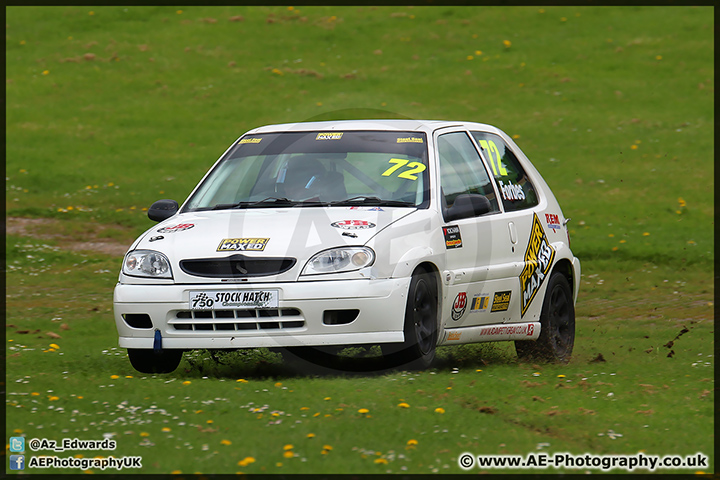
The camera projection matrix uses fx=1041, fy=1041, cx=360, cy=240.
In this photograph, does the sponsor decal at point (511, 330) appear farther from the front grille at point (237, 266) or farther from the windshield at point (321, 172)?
the front grille at point (237, 266)

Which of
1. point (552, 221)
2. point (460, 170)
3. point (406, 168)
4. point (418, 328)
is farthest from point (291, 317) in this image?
point (552, 221)

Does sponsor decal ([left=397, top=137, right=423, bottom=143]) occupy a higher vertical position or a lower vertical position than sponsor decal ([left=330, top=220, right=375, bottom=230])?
higher

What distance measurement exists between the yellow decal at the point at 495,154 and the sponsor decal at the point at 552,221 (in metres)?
0.60

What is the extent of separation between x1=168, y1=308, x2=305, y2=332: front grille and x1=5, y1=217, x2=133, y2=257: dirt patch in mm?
11156

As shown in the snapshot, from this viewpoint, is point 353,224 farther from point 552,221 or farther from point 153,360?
point 552,221

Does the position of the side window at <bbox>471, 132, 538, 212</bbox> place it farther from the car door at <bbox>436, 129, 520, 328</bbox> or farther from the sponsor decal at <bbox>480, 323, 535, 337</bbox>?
the sponsor decal at <bbox>480, 323, 535, 337</bbox>

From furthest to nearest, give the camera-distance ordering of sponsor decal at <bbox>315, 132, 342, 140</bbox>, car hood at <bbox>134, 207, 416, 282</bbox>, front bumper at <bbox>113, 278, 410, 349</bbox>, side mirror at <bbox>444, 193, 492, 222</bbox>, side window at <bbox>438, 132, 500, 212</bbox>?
sponsor decal at <bbox>315, 132, 342, 140</bbox> < side window at <bbox>438, 132, 500, 212</bbox> < side mirror at <bbox>444, 193, 492, 222</bbox> < car hood at <bbox>134, 207, 416, 282</bbox> < front bumper at <bbox>113, 278, 410, 349</bbox>

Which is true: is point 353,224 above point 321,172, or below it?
below

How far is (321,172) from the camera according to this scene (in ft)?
26.0

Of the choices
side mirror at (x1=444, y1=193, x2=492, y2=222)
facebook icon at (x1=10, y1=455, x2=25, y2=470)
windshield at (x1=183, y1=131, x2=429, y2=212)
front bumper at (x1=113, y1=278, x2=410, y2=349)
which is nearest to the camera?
facebook icon at (x1=10, y1=455, x2=25, y2=470)

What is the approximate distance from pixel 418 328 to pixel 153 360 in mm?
1944

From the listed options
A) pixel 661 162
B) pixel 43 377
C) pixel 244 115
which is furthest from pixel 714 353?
pixel 244 115

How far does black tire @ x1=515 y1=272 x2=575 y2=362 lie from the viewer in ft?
27.9

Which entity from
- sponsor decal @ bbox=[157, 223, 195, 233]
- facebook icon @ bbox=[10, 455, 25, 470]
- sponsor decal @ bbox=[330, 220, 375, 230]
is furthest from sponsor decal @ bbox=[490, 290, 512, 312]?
facebook icon @ bbox=[10, 455, 25, 470]
